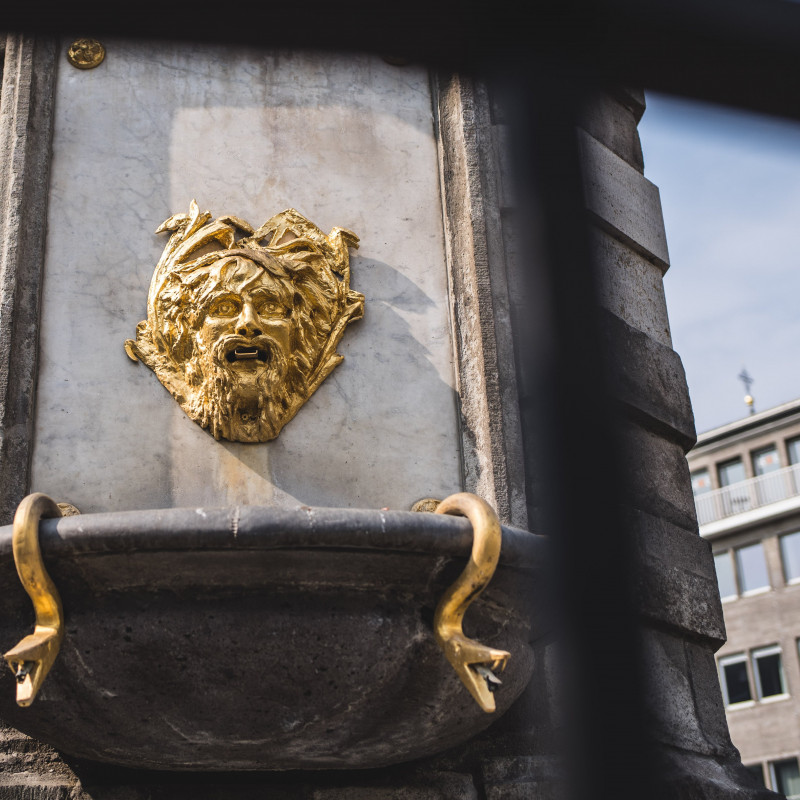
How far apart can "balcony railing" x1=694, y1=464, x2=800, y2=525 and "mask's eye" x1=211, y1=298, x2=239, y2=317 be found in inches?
1153

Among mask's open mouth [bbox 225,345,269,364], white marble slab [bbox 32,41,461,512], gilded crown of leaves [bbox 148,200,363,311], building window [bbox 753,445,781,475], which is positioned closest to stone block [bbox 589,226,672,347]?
white marble slab [bbox 32,41,461,512]

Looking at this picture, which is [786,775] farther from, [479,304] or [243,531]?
[243,531]

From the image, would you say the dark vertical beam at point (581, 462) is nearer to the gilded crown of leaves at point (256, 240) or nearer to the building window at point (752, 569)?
the gilded crown of leaves at point (256, 240)

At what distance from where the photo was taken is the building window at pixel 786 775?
29.4 m

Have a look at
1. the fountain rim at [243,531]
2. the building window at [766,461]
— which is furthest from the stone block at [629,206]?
the building window at [766,461]

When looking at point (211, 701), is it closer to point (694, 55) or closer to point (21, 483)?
point (21, 483)

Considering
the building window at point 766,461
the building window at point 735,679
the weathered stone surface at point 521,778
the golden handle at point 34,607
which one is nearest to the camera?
the golden handle at point 34,607

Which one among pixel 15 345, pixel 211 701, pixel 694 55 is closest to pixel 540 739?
pixel 211 701

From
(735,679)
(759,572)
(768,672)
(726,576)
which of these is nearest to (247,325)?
(768,672)

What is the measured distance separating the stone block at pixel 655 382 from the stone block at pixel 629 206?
442 millimetres

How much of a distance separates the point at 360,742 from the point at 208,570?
2.28ft

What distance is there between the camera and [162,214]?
4.81 metres

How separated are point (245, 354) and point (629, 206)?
1975mm

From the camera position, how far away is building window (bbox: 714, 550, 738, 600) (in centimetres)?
3241
